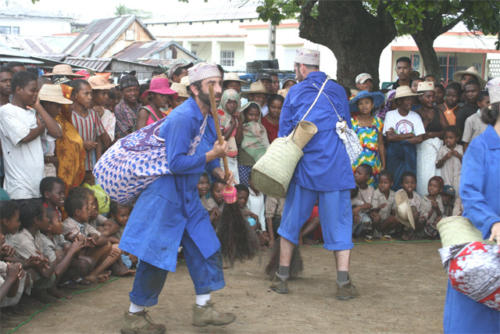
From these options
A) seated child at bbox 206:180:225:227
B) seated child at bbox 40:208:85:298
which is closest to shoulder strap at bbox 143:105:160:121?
seated child at bbox 206:180:225:227

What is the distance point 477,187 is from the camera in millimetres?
3566

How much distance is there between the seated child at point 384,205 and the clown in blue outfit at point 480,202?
473cm

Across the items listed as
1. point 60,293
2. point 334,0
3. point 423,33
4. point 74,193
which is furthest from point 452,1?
point 60,293

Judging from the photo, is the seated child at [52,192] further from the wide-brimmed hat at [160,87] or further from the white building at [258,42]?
the white building at [258,42]

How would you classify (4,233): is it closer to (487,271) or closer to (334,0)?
(487,271)

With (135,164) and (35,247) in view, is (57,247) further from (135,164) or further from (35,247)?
(135,164)

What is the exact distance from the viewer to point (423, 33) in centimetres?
1797

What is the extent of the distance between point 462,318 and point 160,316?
2.56 m

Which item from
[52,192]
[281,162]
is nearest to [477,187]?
[281,162]

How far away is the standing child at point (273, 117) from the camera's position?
8.67 metres

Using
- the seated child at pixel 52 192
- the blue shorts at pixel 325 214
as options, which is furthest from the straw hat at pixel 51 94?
the blue shorts at pixel 325 214

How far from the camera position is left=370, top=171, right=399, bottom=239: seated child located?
27.6 ft

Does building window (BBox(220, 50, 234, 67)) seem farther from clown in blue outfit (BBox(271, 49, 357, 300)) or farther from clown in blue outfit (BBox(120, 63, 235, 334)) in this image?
clown in blue outfit (BBox(120, 63, 235, 334))

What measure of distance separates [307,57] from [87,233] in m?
2.67
